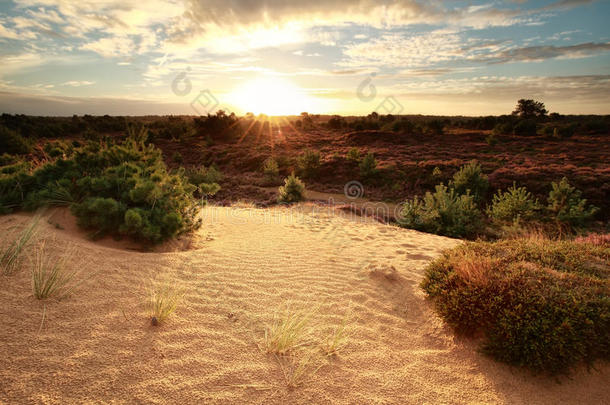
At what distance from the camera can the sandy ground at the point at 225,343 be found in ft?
7.26

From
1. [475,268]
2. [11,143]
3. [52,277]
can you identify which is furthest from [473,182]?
[11,143]

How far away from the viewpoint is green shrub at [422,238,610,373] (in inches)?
102

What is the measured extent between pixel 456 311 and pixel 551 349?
822 millimetres

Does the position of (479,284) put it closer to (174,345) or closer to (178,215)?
(174,345)

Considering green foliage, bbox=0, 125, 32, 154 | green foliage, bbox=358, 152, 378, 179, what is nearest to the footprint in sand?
green foliage, bbox=358, 152, 378, 179

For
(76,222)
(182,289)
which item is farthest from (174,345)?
(76,222)

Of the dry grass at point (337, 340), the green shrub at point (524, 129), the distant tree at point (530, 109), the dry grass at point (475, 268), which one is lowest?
the dry grass at point (337, 340)

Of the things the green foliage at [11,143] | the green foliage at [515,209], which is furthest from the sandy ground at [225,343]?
the green foliage at [11,143]

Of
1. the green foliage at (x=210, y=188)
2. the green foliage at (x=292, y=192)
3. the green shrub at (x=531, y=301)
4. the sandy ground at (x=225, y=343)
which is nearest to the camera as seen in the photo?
the sandy ground at (x=225, y=343)

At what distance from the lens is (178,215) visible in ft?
18.7

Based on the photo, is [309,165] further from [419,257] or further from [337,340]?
[337,340]

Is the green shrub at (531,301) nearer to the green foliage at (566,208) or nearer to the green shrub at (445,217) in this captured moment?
the green shrub at (445,217)

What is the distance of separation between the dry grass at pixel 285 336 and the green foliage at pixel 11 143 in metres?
27.8

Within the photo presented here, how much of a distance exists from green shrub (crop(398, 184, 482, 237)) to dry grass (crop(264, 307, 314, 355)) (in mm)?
6972
